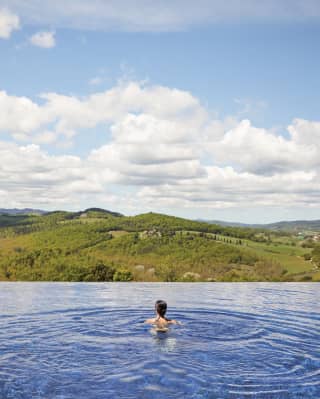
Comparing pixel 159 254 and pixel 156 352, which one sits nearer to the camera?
pixel 156 352

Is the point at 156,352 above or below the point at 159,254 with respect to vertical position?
below

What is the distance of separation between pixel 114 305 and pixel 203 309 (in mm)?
3735

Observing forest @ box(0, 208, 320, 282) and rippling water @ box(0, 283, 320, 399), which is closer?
rippling water @ box(0, 283, 320, 399)

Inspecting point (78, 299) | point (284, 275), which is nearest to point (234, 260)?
point (284, 275)

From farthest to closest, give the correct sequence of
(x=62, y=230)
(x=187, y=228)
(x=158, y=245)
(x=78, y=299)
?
(x=62, y=230), (x=187, y=228), (x=158, y=245), (x=78, y=299)

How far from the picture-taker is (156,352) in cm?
911

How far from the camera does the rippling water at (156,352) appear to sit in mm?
6691

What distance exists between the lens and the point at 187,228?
75125mm

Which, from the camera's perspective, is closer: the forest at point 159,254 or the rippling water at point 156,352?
the rippling water at point 156,352

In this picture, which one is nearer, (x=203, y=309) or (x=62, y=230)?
(x=203, y=309)

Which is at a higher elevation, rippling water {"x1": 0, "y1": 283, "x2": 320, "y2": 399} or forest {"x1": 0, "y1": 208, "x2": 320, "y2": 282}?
forest {"x1": 0, "y1": 208, "x2": 320, "y2": 282}

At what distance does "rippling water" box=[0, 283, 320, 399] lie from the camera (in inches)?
263

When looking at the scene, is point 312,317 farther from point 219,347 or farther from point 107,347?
point 107,347

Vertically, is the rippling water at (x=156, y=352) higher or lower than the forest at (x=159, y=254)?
lower
